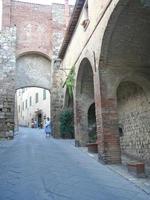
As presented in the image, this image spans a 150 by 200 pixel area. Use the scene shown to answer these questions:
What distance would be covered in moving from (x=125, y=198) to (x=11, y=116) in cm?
1356

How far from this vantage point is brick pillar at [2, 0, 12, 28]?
19.4 metres

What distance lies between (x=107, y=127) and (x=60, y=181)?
3061mm

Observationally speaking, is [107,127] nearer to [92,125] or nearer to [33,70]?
[92,125]

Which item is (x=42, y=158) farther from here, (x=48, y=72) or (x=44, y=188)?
(x=48, y=72)

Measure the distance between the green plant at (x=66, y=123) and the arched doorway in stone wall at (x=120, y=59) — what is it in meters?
6.71

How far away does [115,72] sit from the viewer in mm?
9727

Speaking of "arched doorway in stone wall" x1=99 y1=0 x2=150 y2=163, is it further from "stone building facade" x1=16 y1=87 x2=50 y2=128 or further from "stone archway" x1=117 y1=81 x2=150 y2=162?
"stone building facade" x1=16 y1=87 x2=50 y2=128

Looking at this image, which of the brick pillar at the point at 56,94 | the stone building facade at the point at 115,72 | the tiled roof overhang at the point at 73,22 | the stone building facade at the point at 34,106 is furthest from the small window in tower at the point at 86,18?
the stone building facade at the point at 34,106

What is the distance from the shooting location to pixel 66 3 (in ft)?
68.8

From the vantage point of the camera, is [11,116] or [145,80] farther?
[11,116]

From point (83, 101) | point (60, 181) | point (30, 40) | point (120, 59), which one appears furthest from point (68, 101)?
point (60, 181)

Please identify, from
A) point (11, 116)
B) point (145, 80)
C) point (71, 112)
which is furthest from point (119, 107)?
point (11, 116)

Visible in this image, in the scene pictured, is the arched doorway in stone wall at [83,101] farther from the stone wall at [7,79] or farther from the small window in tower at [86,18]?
the stone wall at [7,79]

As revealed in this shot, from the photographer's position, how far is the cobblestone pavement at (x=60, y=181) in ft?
18.2
